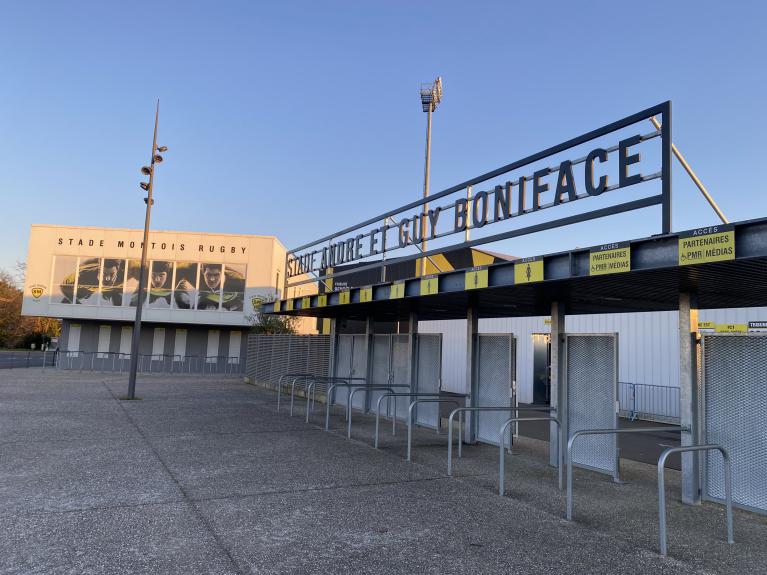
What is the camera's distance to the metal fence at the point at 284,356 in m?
16.6

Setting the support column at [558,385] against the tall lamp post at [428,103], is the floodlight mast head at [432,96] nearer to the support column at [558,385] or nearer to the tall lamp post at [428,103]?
the tall lamp post at [428,103]

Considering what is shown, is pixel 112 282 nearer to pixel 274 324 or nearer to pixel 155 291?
pixel 155 291

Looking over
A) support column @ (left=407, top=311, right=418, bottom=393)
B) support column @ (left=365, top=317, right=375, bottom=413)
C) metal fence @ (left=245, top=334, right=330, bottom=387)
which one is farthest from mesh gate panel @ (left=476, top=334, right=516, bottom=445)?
metal fence @ (left=245, top=334, right=330, bottom=387)

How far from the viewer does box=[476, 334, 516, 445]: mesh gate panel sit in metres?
9.34

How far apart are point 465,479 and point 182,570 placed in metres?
3.99

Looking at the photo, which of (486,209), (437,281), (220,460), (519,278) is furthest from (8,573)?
(486,209)

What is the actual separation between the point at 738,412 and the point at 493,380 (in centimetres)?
411

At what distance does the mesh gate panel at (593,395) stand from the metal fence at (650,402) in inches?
329


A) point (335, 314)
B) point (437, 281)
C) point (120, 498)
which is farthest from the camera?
point (335, 314)

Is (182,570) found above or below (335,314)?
below

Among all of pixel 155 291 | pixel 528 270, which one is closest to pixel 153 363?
pixel 155 291

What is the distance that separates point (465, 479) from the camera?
6969mm

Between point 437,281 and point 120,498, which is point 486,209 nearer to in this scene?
point 437,281

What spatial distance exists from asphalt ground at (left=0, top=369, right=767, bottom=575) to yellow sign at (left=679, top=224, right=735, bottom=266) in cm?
244
